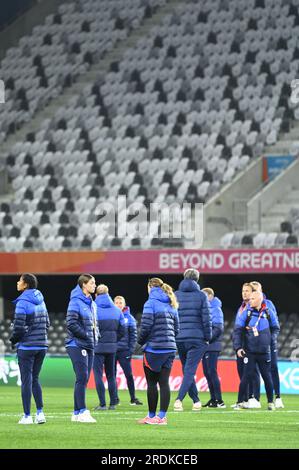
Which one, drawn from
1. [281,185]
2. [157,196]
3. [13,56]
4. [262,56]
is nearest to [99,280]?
[157,196]

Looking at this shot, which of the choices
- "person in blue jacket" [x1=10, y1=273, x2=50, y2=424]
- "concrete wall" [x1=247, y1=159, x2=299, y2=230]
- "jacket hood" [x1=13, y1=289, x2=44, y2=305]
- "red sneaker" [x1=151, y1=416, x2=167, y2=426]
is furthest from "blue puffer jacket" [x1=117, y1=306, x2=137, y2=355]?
"concrete wall" [x1=247, y1=159, x2=299, y2=230]

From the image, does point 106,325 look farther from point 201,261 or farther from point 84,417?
point 201,261

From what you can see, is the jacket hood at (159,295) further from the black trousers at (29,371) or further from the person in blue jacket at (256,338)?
the person in blue jacket at (256,338)

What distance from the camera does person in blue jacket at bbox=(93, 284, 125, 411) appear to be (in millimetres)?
19766

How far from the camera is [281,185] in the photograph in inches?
1356

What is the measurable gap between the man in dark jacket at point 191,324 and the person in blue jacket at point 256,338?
660mm

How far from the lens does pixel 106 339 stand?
1981 centimetres

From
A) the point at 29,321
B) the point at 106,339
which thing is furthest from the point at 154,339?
the point at 106,339

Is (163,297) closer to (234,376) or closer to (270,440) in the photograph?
(270,440)

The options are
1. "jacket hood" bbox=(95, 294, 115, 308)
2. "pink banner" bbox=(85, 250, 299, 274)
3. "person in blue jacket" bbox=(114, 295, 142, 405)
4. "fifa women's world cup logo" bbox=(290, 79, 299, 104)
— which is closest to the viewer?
"jacket hood" bbox=(95, 294, 115, 308)

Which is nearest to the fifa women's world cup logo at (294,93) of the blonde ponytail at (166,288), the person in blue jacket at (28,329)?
the blonde ponytail at (166,288)

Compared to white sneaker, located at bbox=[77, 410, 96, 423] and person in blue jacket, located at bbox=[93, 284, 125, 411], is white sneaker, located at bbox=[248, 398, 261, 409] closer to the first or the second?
person in blue jacket, located at bbox=[93, 284, 125, 411]

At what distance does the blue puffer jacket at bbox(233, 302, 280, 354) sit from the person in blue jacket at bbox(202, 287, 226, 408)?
1.05m
